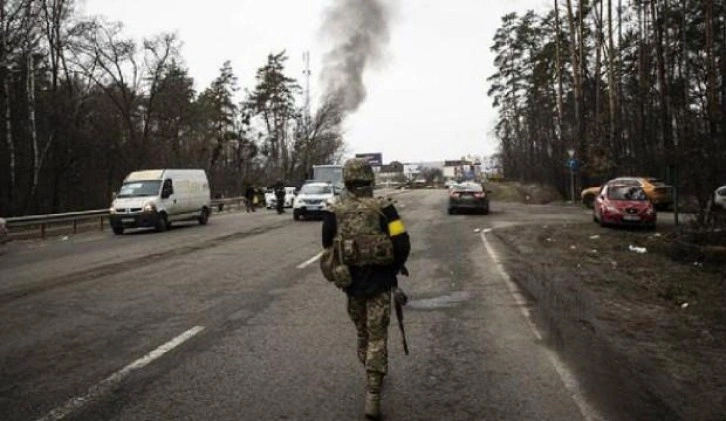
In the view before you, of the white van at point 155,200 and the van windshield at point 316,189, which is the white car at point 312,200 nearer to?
the van windshield at point 316,189

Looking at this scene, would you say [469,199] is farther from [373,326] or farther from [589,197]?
[373,326]

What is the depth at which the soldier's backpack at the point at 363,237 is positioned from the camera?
4.81 metres

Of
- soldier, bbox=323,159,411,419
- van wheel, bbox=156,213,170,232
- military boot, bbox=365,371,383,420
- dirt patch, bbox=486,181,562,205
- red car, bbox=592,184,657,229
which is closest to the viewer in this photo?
military boot, bbox=365,371,383,420

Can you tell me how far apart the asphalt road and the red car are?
981 cm

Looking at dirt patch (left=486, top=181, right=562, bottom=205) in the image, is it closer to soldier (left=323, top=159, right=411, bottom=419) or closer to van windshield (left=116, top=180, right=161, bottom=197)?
van windshield (left=116, top=180, right=161, bottom=197)

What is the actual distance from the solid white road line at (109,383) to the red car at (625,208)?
676 inches

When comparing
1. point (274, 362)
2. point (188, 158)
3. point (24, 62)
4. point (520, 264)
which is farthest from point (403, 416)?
point (188, 158)

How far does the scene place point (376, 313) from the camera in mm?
4824

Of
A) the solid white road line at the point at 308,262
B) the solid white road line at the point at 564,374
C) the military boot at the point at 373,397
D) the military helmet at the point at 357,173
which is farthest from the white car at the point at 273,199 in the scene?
the military boot at the point at 373,397

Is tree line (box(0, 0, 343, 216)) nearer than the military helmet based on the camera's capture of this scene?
No

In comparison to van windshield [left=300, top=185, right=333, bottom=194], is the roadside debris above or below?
below

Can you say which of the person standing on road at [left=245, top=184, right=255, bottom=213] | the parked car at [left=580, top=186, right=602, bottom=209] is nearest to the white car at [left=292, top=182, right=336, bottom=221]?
the person standing on road at [left=245, top=184, right=255, bottom=213]

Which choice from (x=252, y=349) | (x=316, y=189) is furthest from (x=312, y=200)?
(x=252, y=349)

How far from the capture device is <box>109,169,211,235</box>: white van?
23.5 m
